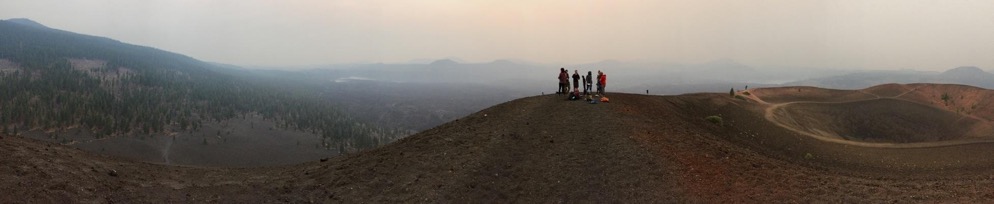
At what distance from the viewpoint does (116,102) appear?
119 m

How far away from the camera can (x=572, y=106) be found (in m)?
27.4

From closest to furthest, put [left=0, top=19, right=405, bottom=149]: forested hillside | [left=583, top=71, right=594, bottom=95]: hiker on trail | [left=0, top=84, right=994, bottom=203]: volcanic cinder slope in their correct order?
[left=0, top=84, right=994, bottom=203]: volcanic cinder slope < [left=583, top=71, right=594, bottom=95]: hiker on trail < [left=0, top=19, right=405, bottom=149]: forested hillside

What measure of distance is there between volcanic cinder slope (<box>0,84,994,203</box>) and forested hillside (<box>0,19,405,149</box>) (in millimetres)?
96745

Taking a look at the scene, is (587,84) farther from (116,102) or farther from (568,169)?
(116,102)

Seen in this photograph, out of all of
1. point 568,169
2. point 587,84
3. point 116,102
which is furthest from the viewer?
point 116,102

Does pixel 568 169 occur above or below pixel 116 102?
above

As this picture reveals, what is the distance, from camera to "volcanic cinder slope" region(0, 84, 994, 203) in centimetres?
1559

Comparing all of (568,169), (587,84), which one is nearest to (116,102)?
(587,84)

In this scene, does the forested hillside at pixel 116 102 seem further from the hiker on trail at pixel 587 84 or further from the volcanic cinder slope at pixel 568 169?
the volcanic cinder slope at pixel 568 169

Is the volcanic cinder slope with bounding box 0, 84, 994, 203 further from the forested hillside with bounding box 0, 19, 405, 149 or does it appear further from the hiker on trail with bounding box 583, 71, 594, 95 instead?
the forested hillside with bounding box 0, 19, 405, 149

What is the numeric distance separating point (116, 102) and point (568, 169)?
466ft

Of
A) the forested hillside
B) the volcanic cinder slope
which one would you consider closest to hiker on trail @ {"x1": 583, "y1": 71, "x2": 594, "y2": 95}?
the volcanic cinder slope

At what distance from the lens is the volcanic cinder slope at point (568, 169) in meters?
15.6

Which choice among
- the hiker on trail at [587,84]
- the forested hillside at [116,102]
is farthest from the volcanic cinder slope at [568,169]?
the forested hillside at [116,102]
